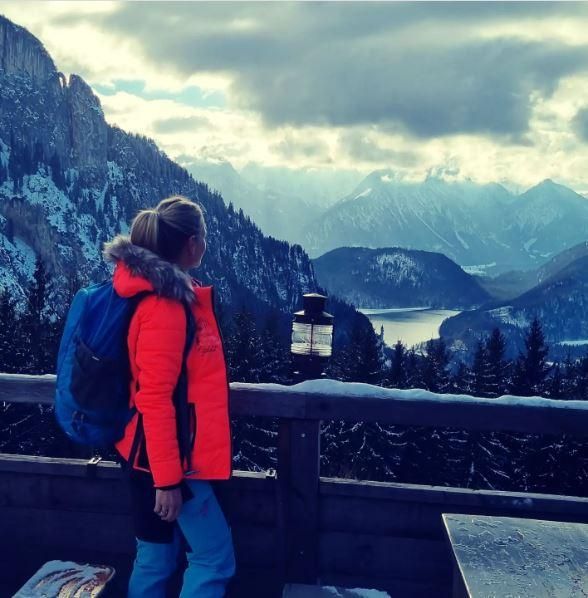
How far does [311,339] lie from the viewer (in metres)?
4.42

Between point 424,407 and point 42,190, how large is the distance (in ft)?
631

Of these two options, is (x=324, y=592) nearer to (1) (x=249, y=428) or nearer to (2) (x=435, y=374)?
(1) (x=249, y=428)

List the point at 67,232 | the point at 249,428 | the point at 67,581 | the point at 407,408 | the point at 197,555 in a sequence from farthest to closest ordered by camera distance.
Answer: the point at 67,232 < the point at 249,428 < the point at 407,408 < the point at 197,555 < the point at 67,581

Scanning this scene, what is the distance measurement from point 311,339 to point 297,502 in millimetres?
1071

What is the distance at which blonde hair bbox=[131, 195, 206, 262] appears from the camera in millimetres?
3205

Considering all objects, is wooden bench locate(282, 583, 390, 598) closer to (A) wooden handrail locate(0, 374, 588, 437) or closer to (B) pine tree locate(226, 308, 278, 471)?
(A) wooden handrail locate(0, 374, 588, 437)

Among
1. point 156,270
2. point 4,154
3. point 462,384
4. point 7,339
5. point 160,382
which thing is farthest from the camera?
point 4,154

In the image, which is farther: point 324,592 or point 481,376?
point 481,376

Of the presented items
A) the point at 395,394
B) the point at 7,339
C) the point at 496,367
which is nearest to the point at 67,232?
the point at 7,339

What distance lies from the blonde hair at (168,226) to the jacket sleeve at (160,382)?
33cm

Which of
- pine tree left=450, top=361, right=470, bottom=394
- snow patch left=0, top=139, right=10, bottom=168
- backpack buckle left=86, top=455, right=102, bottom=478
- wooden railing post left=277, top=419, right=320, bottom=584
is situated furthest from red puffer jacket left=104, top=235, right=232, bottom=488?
snow patch left=0, top=139, right=10, bottom=168

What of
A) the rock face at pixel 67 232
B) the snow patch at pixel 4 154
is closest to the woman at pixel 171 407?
the rock face at pixel 67 232

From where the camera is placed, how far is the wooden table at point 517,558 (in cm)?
246

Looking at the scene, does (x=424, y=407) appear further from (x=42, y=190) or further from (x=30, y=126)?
(x=30, y=126)
